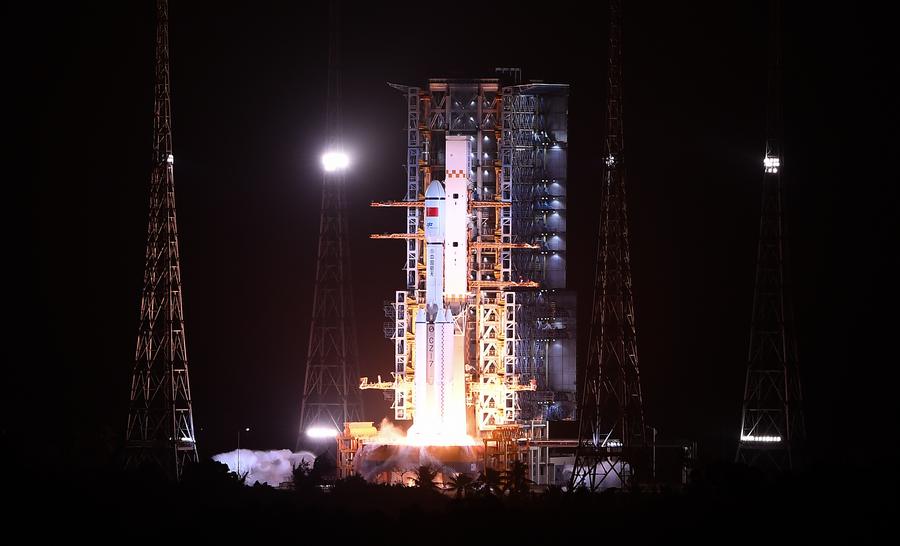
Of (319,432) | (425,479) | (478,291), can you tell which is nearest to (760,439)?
(478,291)

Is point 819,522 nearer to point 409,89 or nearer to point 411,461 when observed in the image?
point 411,461

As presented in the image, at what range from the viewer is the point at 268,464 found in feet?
254

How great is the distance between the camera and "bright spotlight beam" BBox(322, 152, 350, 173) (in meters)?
76.6

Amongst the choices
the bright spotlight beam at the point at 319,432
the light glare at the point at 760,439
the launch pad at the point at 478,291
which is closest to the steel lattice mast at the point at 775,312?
the light glare at the point at 760,439

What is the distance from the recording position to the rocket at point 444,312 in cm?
7262

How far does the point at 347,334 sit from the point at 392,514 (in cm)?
1357

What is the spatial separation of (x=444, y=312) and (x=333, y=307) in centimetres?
612

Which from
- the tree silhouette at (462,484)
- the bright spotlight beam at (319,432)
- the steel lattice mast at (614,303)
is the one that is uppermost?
the steel lattice mast at (614,303)

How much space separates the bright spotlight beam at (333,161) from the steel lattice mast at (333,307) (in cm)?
14

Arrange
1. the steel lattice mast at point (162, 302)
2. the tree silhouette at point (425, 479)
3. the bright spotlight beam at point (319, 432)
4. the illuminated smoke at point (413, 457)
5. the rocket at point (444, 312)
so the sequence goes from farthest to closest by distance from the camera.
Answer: the bright spotlight beam at point (319, 432), the rocket at point (444, 312), the illuminated smoke at point (413, 457), the steel lattice mast at point (162, 302), the tree silhouette at point (425, 479)

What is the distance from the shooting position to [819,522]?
62.1m

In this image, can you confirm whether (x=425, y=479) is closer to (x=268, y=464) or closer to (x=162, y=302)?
(x=162, y=302)

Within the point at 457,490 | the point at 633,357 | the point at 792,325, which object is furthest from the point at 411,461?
the point at 792,325

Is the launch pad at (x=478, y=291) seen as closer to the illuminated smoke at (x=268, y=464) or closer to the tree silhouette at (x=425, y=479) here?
the tree silhouette at (x=425, y=479)
